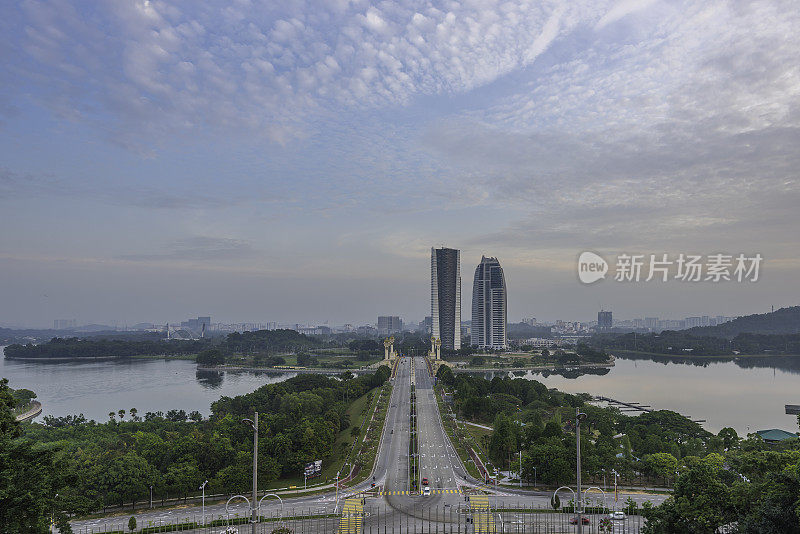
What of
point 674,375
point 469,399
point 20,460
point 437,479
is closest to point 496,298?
point 674,375

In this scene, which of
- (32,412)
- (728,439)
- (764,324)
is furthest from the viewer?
(764,324)

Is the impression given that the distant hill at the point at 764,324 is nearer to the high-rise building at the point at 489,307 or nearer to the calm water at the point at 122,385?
the high-rise building at the point at 489,307

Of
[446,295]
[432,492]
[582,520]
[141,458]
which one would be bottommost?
[432,492]

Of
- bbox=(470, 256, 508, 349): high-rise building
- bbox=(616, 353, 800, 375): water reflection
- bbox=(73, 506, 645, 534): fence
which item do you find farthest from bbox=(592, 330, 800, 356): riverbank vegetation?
bbox=(73, 506, 645, 534): fence

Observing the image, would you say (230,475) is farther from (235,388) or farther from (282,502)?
(235,388)

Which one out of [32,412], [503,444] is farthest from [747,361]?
[32,412]

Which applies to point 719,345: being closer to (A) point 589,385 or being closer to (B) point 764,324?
(B) point 764,324
